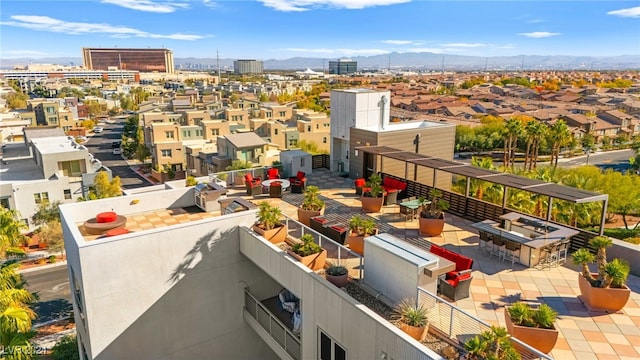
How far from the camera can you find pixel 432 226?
1298 centimetres

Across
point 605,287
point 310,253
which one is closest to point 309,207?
point 310,253

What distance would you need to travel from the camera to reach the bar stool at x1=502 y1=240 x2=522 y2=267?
36.6 feet

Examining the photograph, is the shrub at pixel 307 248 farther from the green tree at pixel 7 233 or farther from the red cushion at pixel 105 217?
the green tree at pixel 7 233

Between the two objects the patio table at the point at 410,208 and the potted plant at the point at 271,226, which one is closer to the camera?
the potted plant at the point at 271,226

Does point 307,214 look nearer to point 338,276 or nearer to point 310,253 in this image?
point 310,253

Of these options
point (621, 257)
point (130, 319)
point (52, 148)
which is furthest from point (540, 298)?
point (52, 148)

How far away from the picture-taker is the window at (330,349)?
8.79 meters

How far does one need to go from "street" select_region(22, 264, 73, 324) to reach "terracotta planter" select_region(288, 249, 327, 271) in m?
24.8

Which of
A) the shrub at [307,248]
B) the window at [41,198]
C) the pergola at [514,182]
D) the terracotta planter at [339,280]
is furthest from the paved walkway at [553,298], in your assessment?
the window at [41,198]

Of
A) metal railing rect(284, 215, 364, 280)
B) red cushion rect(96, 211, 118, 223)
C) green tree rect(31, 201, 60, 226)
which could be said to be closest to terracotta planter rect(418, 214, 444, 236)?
metal railing rect(284, 215, 364, 280)

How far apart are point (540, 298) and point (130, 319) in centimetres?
1034

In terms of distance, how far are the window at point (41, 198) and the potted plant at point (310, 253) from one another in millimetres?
38766

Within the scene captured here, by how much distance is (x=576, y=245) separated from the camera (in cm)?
1177

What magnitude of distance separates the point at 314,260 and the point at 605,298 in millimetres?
6439
